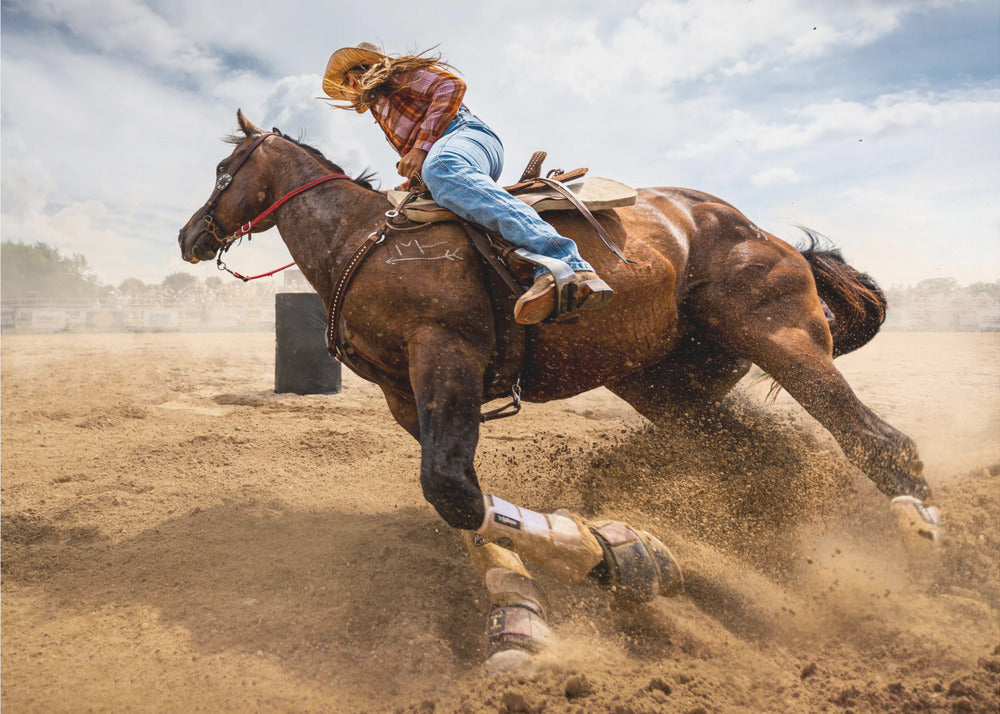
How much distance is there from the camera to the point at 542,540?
2529 mm

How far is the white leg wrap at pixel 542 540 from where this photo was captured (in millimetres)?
2504

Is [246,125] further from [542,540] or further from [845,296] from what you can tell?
[845,296]

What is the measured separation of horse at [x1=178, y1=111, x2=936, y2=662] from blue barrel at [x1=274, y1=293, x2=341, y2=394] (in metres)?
3.62

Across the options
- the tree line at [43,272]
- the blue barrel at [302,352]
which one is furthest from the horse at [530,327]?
the tree line at [43,272]

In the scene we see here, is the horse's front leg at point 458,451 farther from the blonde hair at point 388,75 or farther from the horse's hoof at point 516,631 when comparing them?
the blonde hair at point 388,75

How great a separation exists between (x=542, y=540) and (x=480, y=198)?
58.0 inches

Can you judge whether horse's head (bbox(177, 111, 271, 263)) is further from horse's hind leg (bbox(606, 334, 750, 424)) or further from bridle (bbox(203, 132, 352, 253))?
horse's hind leg (bbox(606, 334, 750, 424))

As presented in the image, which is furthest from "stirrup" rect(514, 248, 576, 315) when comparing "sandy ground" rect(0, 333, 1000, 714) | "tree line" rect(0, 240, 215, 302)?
"tree line" rect(0, 240, 215, 302)

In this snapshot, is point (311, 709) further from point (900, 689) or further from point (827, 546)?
point (827, 546)

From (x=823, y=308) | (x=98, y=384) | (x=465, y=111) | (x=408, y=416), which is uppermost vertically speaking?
(x=465, y=111)

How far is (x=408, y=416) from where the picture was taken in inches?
121

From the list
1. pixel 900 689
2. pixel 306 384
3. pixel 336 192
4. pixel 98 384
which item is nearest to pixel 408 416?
pixel 336 192

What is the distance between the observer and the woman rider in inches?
96.4

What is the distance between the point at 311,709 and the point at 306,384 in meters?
5.30
